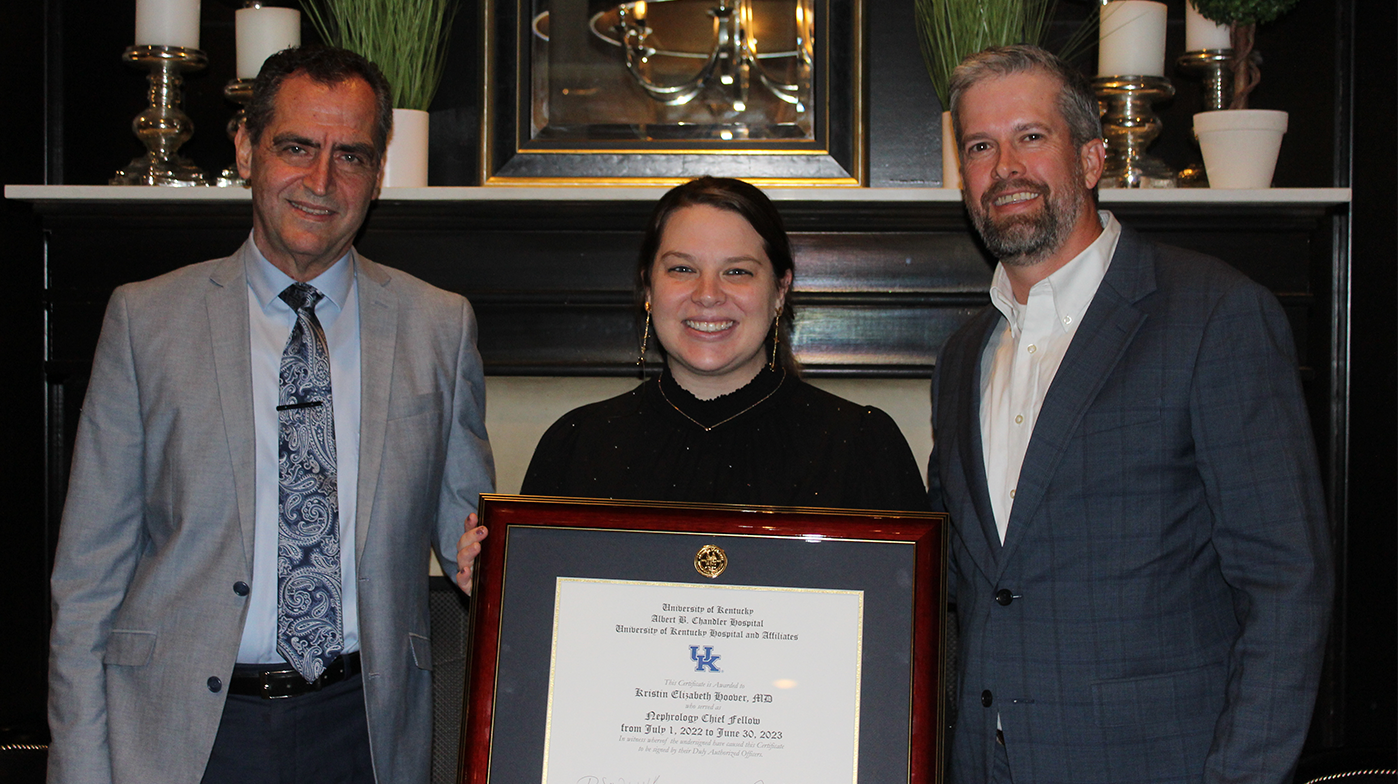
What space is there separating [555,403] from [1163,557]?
4.99 feet

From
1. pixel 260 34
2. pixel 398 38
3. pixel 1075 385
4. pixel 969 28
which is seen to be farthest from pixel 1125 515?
pixel 260 34

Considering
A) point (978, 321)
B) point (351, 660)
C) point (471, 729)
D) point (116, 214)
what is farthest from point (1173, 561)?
point (116, 214)

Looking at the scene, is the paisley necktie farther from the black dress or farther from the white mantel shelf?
the white mantel shelf

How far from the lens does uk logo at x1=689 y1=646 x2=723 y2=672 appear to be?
1.43m

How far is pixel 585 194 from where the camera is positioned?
7.52ft

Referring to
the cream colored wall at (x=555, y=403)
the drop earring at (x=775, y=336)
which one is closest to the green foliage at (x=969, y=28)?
the cream colored wall at (x=555, y=403)

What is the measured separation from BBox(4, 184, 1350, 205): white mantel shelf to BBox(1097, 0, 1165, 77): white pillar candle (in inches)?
10.8

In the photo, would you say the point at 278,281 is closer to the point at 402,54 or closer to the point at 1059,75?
the point at 402,54

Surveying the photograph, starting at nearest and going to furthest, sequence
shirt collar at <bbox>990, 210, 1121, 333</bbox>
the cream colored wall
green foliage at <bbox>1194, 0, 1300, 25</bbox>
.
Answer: shirt collar at <bbox>990, 210, 1121, 333</bbox> → green foliage at <bbox>1194, 0, 1300, 25</bbox> → the cream colored wall

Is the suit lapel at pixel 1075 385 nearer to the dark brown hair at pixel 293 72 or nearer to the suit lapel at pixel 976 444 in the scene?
the suit lapel at pixel 976 444

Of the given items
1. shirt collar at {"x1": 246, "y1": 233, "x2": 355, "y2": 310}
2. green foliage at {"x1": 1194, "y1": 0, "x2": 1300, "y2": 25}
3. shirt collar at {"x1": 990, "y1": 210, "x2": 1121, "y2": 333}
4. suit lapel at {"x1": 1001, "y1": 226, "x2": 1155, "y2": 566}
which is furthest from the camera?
green foliage at {"x1": 1194, "y1": 0, "x2": 1300, "y2": 25}

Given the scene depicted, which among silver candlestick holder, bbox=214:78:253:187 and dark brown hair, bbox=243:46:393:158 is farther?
silver candlestick holder, bbox=214:78:253:187

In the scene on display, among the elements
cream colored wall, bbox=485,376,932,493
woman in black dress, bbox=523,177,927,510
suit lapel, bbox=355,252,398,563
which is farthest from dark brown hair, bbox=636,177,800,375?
cream colored wall, bbox=485,376,932,493

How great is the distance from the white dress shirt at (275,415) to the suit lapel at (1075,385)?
994mm
